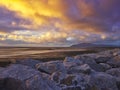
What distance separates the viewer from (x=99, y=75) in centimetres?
1331

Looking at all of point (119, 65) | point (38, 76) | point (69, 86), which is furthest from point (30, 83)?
point (119, 65)

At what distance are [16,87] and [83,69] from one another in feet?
20.4

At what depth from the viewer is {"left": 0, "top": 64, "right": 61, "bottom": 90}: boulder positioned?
8781 millimetres

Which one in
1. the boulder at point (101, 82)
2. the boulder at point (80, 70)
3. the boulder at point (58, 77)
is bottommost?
the boulder at point (101, 82)

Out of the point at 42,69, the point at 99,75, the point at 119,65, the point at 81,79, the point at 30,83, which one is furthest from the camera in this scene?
the point at 119,65

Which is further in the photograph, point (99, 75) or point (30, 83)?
point (99, 75)

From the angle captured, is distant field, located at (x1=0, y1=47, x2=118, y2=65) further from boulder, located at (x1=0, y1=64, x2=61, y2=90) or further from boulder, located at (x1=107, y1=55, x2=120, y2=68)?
boulder, located at (x1=0, y1=64, x2=61, y2=90)

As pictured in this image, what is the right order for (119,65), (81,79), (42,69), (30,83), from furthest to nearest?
(119,65), (42,69), (81,79), (30,83)

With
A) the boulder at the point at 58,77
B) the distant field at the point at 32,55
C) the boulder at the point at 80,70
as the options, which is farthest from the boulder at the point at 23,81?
the distant field at the point at 32,55

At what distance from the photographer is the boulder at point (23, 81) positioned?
8.78m

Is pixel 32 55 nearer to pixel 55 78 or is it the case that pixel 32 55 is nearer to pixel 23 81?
pixel 55 78

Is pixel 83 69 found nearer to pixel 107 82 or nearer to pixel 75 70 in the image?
pixel 75 70

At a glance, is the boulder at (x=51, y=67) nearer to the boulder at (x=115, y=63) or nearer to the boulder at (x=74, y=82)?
the boulder at (x=74, y=82)

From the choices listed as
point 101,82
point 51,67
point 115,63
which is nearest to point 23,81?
point 101,82
